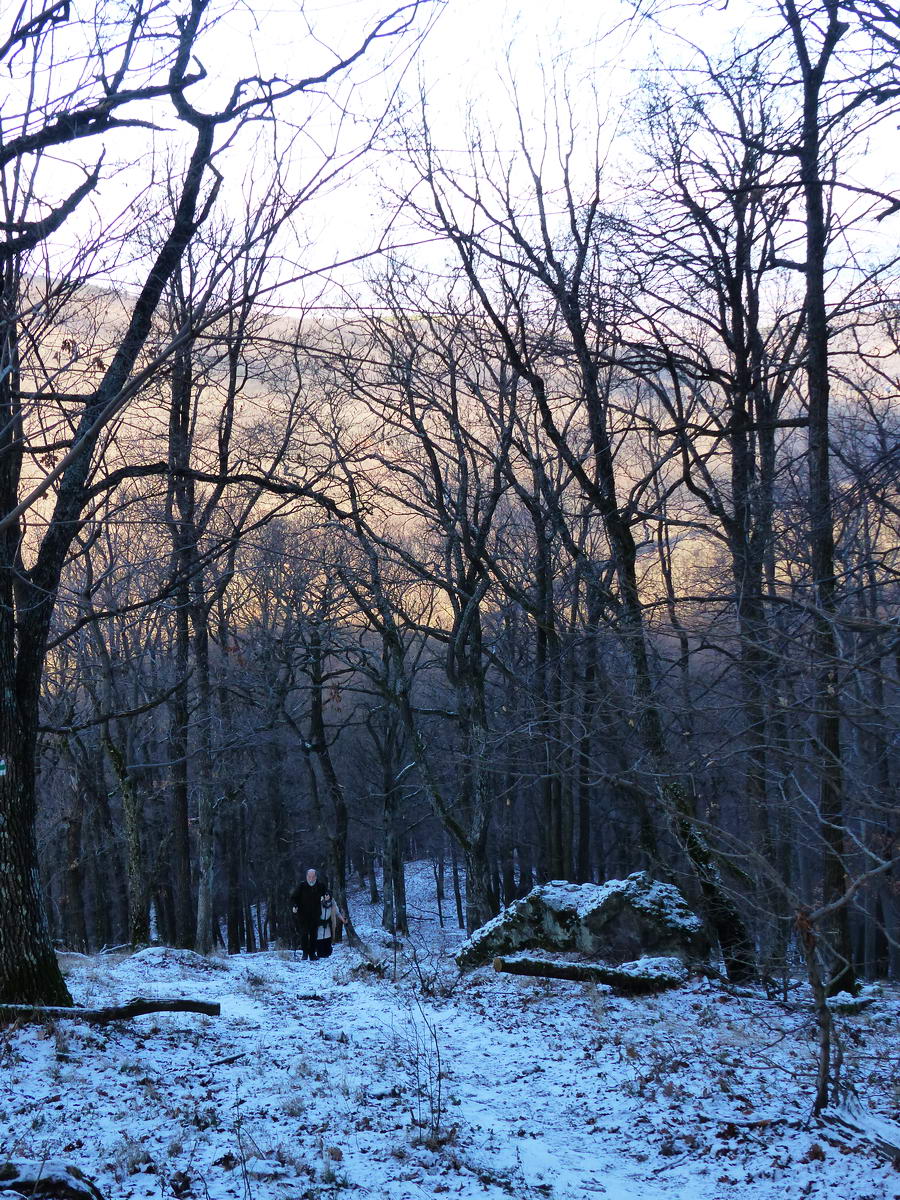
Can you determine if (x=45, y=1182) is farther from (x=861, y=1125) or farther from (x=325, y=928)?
(x=325, y=928)

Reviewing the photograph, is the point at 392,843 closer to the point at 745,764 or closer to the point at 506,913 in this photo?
the point at 506,913

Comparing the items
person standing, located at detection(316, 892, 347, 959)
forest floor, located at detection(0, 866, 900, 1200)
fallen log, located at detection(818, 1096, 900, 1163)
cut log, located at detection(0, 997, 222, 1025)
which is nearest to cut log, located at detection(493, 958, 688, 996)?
forest floor, located at detection(0, 866, 900, 1200)

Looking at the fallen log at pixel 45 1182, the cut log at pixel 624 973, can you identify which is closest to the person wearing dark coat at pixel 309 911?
the cut log at pixel 624 973

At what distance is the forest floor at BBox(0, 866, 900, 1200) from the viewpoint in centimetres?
413

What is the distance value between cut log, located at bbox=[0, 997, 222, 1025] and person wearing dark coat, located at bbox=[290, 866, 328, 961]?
7267mm

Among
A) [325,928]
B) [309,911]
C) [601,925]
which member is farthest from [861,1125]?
[325,928]

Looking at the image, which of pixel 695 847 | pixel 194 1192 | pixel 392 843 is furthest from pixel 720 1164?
pixel 392 843

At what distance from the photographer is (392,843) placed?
26.2m

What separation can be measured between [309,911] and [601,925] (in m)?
6.40

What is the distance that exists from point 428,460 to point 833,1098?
12.4 meters

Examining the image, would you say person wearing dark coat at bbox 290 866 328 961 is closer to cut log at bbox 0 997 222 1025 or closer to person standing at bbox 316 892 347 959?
person standing at bbox 316 892 347 959

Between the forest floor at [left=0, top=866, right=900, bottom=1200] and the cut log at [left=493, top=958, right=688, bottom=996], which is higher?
the forest floor at [left=0, top=866, right=900, bottom=1200]

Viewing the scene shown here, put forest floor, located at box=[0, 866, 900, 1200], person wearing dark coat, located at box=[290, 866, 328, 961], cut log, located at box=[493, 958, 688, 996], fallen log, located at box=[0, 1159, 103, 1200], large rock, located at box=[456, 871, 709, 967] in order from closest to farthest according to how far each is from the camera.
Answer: fallen log, located at box=[0, 1159, 103, 1200] → forest floor, located at box=[0, 866, 900, 1200] → cut log, located at box=[493, 958, 688, 996] → large rock, located at box=[456, 871, 709, 967] → person wearing dark coat, located at box=[290, 866, 328, 961]

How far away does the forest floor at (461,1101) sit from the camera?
4.13 meters
